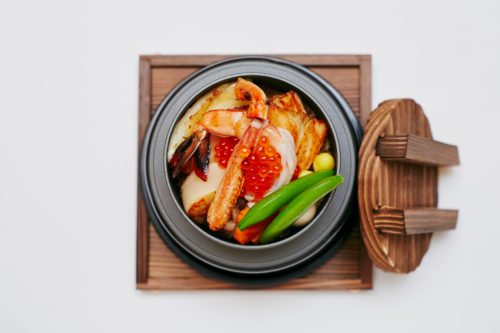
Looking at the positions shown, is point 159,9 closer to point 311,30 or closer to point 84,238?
point 311,30

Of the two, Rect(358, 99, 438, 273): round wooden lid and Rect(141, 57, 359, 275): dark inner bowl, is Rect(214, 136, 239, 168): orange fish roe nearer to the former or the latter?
Rect(141, 57, 359, 275): dark inner bowl

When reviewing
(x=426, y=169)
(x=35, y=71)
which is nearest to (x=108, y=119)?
(x=35, y=71)

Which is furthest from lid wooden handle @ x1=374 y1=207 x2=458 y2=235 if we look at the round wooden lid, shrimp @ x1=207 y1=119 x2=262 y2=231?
shrimp @ x1=207 y1=119 x2=262 y2=231

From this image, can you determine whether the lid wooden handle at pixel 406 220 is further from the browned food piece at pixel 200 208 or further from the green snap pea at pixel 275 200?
the browned food piece at pixel 200 208

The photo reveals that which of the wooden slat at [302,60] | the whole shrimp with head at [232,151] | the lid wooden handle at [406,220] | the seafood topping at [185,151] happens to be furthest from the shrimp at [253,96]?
the lid wooden handle at [406,220]

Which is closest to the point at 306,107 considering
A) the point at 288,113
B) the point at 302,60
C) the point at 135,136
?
the point at 288,113

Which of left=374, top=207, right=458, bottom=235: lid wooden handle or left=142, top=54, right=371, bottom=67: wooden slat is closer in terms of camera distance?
left=374, top=207, right=458, bottom=235: lid wooden handle
